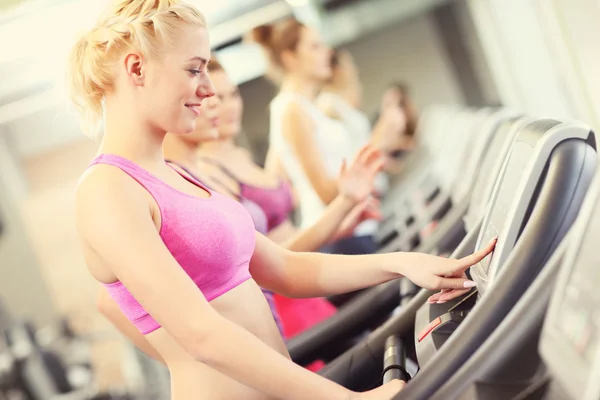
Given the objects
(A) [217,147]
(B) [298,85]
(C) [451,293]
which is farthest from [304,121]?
(C) [451,293]

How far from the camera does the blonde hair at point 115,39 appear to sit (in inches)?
48.6

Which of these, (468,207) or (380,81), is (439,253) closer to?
(468,207)

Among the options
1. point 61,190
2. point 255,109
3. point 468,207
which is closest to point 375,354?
point 468,207

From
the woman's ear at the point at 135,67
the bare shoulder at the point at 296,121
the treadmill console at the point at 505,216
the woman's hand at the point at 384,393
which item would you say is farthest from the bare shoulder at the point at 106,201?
the bare shoulder at the point at 296,121

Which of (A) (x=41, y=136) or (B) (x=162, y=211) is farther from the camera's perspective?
(A) (x=41, y=136)

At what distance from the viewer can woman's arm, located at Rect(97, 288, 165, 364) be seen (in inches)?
80.5

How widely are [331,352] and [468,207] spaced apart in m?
0.52

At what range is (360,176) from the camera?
2098 millimetres

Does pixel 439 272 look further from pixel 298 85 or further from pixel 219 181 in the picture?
pixel 298 85

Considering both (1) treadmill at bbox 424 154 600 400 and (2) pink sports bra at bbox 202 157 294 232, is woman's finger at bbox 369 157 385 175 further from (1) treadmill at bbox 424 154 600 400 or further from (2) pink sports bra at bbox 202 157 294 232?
(1) treadmill at bbox 424 154 600 400

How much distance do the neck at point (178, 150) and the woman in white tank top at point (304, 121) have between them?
2.61ft

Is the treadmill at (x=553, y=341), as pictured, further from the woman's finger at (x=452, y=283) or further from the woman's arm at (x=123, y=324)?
the woman's arm at (x=123, y=324)

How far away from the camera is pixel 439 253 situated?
2.00m

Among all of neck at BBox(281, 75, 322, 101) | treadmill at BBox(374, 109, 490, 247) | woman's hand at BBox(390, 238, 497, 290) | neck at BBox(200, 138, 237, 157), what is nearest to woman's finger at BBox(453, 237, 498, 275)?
woman's hand at BBox(390, 238, 497, 290)
